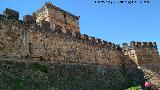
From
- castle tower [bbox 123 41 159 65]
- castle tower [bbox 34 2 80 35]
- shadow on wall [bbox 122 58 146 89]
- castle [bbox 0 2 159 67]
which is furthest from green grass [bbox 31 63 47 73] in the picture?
castle tower [bbox 123 41 159 65]

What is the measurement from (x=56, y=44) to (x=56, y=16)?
1168 centimetres

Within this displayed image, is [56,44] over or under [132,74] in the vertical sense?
over

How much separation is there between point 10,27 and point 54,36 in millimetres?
4006

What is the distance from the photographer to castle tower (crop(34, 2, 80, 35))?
29.8 metres

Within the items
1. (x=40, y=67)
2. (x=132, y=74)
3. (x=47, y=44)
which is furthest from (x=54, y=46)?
(x=132, y=74)

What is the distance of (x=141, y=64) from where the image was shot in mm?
28031

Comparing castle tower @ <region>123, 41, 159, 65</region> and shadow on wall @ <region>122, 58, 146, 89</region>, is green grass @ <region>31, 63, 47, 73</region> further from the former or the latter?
castle tower @ <region>123, 41, 159, 65</region>

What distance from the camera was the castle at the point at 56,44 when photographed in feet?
53.1

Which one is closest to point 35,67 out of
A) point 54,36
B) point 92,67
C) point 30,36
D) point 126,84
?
point 30,36

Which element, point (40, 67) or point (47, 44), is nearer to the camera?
point (40, 67)

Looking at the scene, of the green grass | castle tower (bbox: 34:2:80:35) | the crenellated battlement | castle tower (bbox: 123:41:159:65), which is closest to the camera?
the green grass

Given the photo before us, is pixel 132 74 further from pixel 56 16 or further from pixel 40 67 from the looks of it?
pixel 40 67

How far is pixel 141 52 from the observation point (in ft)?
93.1

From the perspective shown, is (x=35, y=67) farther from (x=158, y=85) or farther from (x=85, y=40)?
(x=158, y=85)
